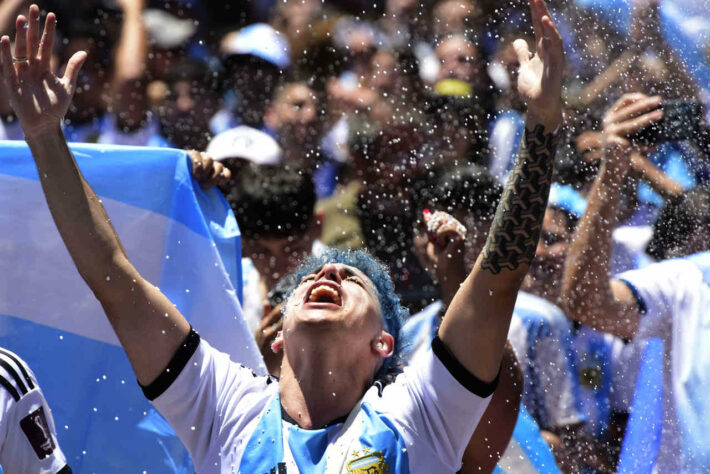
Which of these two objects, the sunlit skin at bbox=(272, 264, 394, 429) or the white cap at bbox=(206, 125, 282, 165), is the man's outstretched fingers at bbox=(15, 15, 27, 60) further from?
the white cap at bbox=(206, 125, 282, 165)

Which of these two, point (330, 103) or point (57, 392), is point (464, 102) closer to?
point (330, 103)

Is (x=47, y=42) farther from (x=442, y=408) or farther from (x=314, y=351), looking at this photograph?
(x=442, y=408)

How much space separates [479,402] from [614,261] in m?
2.12

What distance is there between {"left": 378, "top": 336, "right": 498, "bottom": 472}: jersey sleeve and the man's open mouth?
0.48m

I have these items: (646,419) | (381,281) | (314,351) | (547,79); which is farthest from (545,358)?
(547,79)

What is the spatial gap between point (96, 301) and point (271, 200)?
130 centimetres

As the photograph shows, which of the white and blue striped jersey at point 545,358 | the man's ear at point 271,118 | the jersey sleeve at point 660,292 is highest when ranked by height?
the jersey sleeve at point 660,292

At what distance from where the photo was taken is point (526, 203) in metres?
2.51

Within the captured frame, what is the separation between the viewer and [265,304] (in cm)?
433

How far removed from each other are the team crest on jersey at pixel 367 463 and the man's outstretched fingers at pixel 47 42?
1.41m

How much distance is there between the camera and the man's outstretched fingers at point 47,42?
2646 millimetres

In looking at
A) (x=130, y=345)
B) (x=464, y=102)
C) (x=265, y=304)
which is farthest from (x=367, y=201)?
(x=130, y=345)

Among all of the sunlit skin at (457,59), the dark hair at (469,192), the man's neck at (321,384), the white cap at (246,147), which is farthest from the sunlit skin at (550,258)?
the man's neck at (321,384)

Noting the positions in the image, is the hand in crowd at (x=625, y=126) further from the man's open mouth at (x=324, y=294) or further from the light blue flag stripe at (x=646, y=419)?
the man's open mouth at (x=324, y=294)
